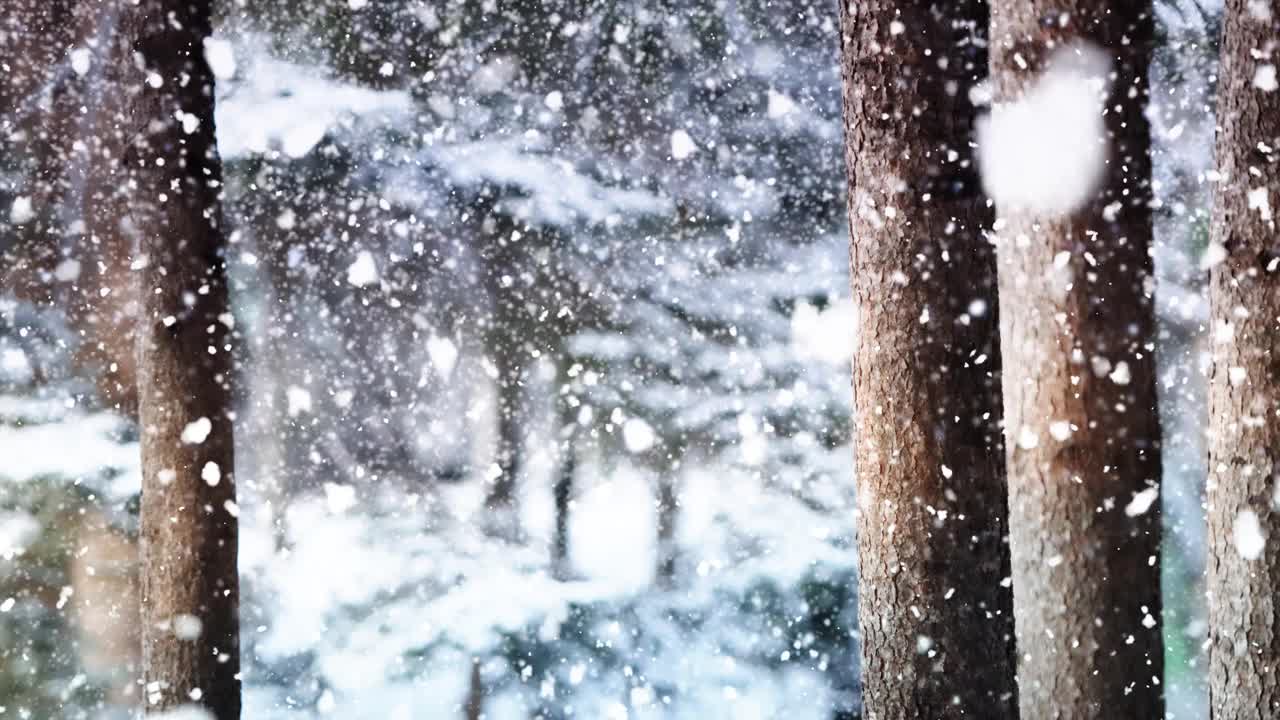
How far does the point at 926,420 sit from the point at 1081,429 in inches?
53.5

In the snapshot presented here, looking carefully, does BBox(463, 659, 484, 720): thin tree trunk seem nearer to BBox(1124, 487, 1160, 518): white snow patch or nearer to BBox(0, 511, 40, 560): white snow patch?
BBox(0, 511, 40, 560): white snow patch

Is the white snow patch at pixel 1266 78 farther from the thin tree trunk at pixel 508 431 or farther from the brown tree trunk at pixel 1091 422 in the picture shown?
the thin tree trunk at pixel 508 431

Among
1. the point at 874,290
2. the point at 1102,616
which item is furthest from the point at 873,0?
the point at 1102,616

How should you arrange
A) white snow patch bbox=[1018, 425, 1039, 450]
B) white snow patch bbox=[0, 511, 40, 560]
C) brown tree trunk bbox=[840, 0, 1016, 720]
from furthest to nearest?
1. white snow patch bbox=[0, 511, 40, 560]
2. white snow patch bbox=[1018, 425, 1039, 450]
3. brown tree trunk bbox=[840, 0, 1016, 720]

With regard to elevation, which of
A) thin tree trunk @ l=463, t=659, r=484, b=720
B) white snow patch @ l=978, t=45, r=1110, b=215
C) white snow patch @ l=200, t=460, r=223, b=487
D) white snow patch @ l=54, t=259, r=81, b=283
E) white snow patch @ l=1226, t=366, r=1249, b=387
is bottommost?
thin tree trunk @ l=463, t=659, r=484, b=720

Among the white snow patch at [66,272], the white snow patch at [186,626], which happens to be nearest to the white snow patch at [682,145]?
the white snow patch at [66,272]

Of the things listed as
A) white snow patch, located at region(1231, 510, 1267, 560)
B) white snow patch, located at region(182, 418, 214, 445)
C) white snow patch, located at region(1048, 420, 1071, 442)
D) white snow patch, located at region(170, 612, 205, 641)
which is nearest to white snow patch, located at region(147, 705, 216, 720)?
white snow patch, located at region(170, 612, 205, 641)

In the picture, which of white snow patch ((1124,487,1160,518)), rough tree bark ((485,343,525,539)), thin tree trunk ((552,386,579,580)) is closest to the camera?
white snow patch ((1124,487,1160,518))

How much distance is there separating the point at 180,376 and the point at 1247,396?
4365mm

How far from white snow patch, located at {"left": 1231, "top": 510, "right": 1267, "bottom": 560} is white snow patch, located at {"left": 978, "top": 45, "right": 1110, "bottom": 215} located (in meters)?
1.39

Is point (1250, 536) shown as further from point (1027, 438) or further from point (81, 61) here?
point (81, 61)

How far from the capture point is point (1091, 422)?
394 cm

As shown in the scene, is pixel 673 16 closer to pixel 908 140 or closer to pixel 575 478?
pixel 575 478

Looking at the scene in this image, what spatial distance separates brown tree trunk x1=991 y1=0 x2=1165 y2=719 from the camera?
12.8ft
